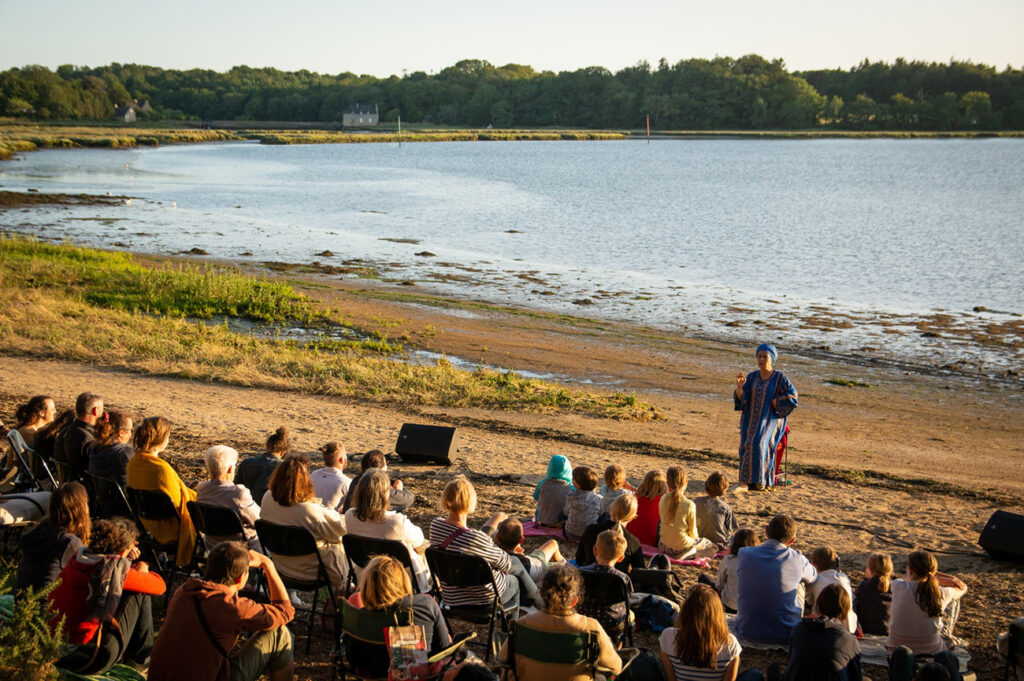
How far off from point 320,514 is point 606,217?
50.8 m

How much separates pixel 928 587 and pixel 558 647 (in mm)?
2626

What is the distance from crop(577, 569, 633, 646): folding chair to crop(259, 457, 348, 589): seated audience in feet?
5.35

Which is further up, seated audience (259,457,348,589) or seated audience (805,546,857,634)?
seated audience (259,457,348,589)

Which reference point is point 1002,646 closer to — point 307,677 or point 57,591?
point 307,677

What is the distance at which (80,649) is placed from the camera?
460 cm

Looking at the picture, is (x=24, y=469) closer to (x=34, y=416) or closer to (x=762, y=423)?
(x=34, y=416)

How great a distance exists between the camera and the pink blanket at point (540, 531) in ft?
26.1

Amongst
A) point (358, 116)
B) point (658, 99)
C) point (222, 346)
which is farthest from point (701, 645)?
point (358, 116)

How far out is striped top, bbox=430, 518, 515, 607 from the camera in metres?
5.57

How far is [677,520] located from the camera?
7.51m

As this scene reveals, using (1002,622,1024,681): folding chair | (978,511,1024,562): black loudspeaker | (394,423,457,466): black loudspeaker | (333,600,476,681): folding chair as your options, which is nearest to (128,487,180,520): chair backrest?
(333,600,476,681): folding chair

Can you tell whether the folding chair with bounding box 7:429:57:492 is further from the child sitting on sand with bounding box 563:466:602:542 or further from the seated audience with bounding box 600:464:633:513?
the seated audience with bounding box 600:464:633:513

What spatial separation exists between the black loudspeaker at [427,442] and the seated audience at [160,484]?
3869 millimetres

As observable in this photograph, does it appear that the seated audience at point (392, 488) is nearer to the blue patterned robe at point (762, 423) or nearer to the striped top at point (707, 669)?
the striped top at point (707, 669)
